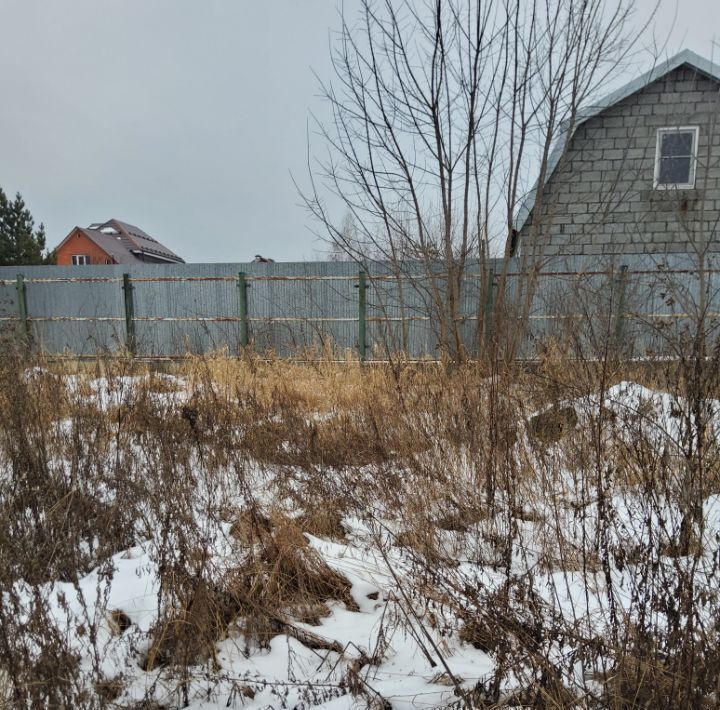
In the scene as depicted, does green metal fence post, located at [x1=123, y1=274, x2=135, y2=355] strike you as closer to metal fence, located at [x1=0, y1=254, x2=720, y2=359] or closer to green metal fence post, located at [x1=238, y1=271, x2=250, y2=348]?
metal fence, located at [x1=0, y1=254, x2=720, y2=359]

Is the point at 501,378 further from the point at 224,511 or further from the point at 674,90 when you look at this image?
the point at 674,90

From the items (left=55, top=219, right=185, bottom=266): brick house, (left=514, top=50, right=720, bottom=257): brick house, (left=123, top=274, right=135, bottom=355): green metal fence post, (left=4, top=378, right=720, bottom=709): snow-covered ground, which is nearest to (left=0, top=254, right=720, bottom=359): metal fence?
(left=123, top=274, right=135, bottom=355): green metal fence post

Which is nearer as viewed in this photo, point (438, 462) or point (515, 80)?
point (438, 462)

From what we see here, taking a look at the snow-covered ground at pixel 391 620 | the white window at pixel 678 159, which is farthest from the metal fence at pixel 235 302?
the snow-covered ground at pixel 391 620

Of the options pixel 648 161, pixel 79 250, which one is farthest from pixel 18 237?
pixel 648 161

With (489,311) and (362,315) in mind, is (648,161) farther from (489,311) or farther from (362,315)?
(362,315)

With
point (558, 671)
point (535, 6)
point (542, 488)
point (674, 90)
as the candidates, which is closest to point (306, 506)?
point (542, 488)

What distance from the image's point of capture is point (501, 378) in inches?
111

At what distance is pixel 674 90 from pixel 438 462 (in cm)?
1052

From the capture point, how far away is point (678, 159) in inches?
359

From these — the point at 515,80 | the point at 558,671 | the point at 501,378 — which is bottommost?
the point at 558,671

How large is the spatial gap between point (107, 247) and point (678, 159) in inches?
1279

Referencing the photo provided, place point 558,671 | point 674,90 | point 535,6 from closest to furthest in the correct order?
point 558,671, point 535,6, point 674,90

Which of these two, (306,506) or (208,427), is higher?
(208,427)
